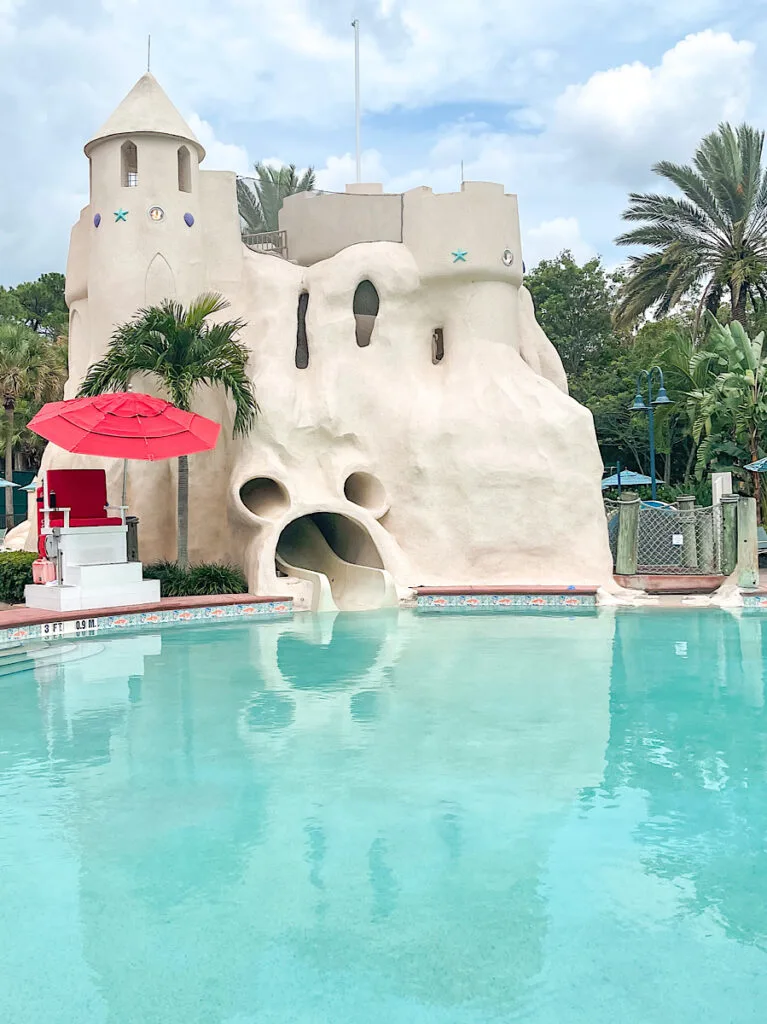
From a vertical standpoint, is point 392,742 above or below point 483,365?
below

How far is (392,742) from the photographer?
25.1ft

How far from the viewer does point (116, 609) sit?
1421cm

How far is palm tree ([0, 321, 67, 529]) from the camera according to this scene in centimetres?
2944

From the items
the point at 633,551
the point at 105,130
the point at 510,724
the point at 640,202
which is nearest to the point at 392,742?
the point at 510,724

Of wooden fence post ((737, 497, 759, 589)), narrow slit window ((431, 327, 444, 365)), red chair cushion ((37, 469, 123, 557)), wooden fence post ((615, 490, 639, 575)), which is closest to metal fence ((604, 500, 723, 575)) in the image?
wooden fence post ((615, 490, 639, 575))

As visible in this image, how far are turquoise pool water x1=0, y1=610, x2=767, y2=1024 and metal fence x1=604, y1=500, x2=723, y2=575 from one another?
8.43 metres

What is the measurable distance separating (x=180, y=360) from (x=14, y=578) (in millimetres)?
4440

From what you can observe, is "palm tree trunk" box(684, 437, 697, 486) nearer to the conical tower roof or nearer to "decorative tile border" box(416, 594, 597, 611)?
"decorative tile border" box(416, 594, 597, 611)

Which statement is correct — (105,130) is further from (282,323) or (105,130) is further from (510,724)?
(510,724)

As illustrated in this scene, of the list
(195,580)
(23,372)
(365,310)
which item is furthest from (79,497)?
(23,372)

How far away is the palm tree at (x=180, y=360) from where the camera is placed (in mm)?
16016

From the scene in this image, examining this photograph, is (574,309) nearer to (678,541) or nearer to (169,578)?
(678,541)

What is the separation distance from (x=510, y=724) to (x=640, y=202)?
22164mm

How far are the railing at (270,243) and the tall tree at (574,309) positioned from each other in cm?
1731
